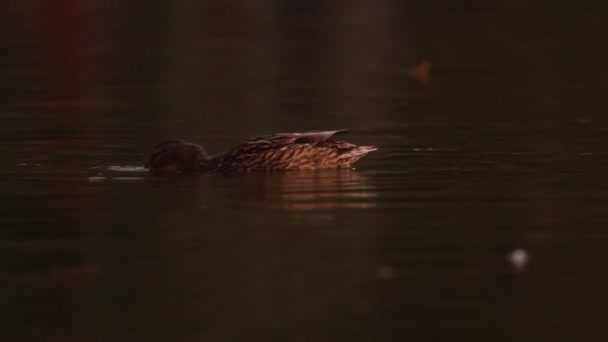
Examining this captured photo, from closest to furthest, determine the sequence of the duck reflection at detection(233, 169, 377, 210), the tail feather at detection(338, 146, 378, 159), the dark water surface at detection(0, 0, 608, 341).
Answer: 1. the dark water surface at detection(0, 0, 608, 341)
2. the duck reflection at detection(233, 169, 377, 210)
3. the tail feather at detection(338, 146, 378, 159)

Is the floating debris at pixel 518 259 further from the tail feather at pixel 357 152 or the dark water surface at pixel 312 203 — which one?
the tail feather at pixel 357 152

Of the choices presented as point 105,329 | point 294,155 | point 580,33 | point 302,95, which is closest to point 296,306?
point 105,329

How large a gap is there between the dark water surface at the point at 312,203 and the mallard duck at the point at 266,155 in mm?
210

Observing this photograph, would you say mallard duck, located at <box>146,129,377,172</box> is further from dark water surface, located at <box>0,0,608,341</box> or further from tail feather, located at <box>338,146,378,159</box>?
dark water surface, located at <box>0,0,608,341</box>

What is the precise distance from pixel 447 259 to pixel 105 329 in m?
2.35

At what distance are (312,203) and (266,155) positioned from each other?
93.8 inches

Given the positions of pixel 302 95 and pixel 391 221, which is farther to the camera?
pixel 302 95

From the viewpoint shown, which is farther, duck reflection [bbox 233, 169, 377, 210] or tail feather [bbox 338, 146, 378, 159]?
tail feather [bbox 338, 146, 378, 159]

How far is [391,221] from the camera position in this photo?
12477mm

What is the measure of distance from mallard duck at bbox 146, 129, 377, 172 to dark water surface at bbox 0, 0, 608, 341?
0.69 ft

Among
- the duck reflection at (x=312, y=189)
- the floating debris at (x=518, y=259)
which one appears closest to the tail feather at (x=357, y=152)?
the duck reflection at (x=312, y=189)

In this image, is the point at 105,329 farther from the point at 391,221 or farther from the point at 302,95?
the point at 302,95

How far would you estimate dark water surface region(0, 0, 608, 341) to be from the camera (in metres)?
9.68

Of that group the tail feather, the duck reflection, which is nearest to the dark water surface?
the duck reflection
